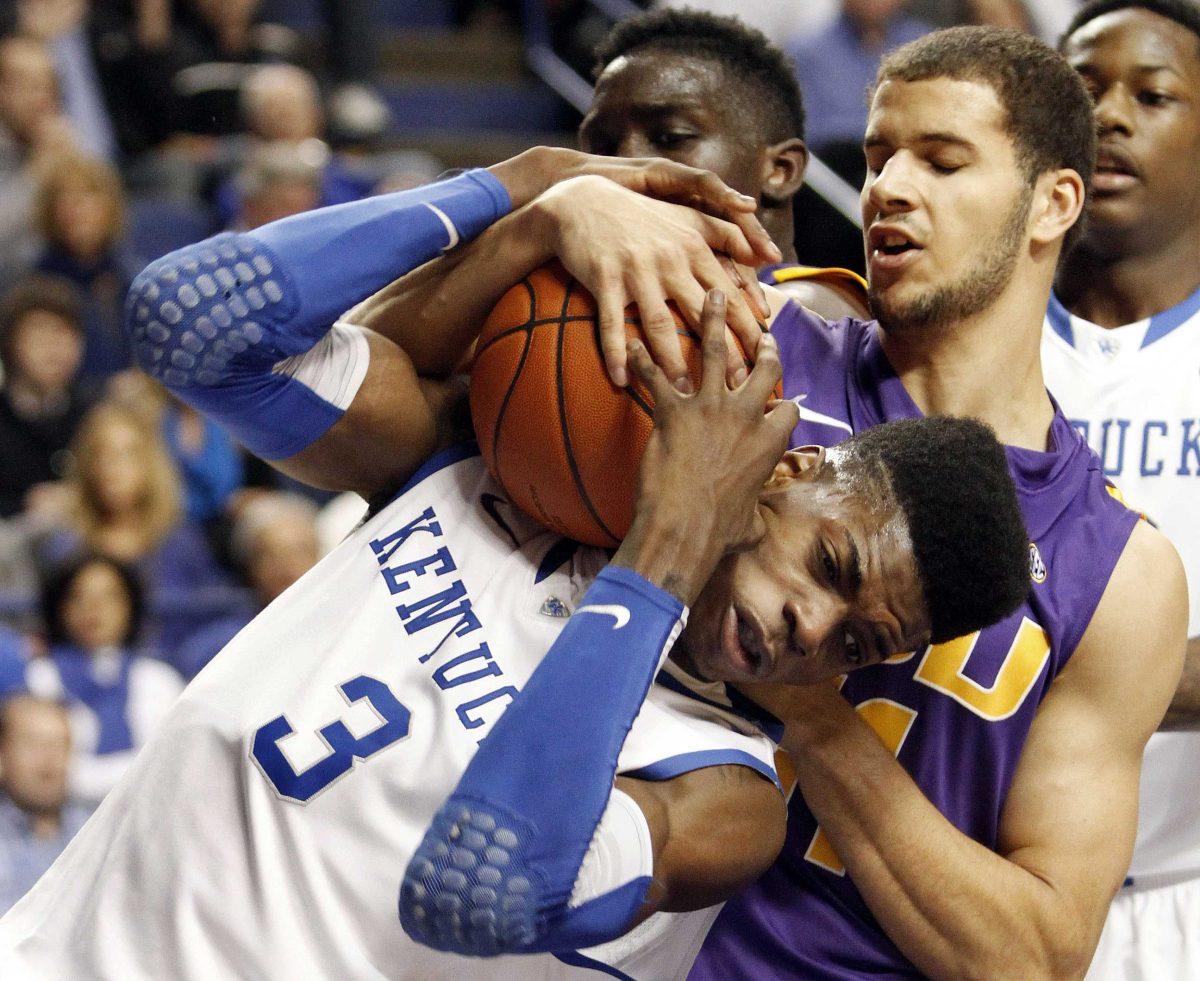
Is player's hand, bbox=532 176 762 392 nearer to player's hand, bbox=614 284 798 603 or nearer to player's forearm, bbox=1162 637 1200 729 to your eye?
player's hand, bbox=614 284 798 603

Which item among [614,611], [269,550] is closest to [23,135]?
[269,550]

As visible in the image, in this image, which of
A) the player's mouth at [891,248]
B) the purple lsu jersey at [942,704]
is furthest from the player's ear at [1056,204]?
the purple lsu jersey at [942,704]

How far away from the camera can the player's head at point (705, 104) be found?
3.00 meters

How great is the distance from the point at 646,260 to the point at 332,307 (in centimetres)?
42

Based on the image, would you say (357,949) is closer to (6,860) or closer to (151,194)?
(6,860)

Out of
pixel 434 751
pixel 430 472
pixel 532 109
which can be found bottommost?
pixel 532 109

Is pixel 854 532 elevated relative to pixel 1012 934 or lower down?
elevated

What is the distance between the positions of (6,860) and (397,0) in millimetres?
5570

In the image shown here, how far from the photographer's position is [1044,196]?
2.64 m

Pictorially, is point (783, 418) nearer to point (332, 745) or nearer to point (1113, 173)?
point (332, 745)

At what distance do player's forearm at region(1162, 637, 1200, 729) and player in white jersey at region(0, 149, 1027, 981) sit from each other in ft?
2.79

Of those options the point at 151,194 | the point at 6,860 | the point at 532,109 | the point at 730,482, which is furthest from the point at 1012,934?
the point at 532,109

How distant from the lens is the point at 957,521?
2125 millimetres

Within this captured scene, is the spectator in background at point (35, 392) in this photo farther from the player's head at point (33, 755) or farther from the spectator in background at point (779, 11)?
the spectator in background at point (779, 11)
